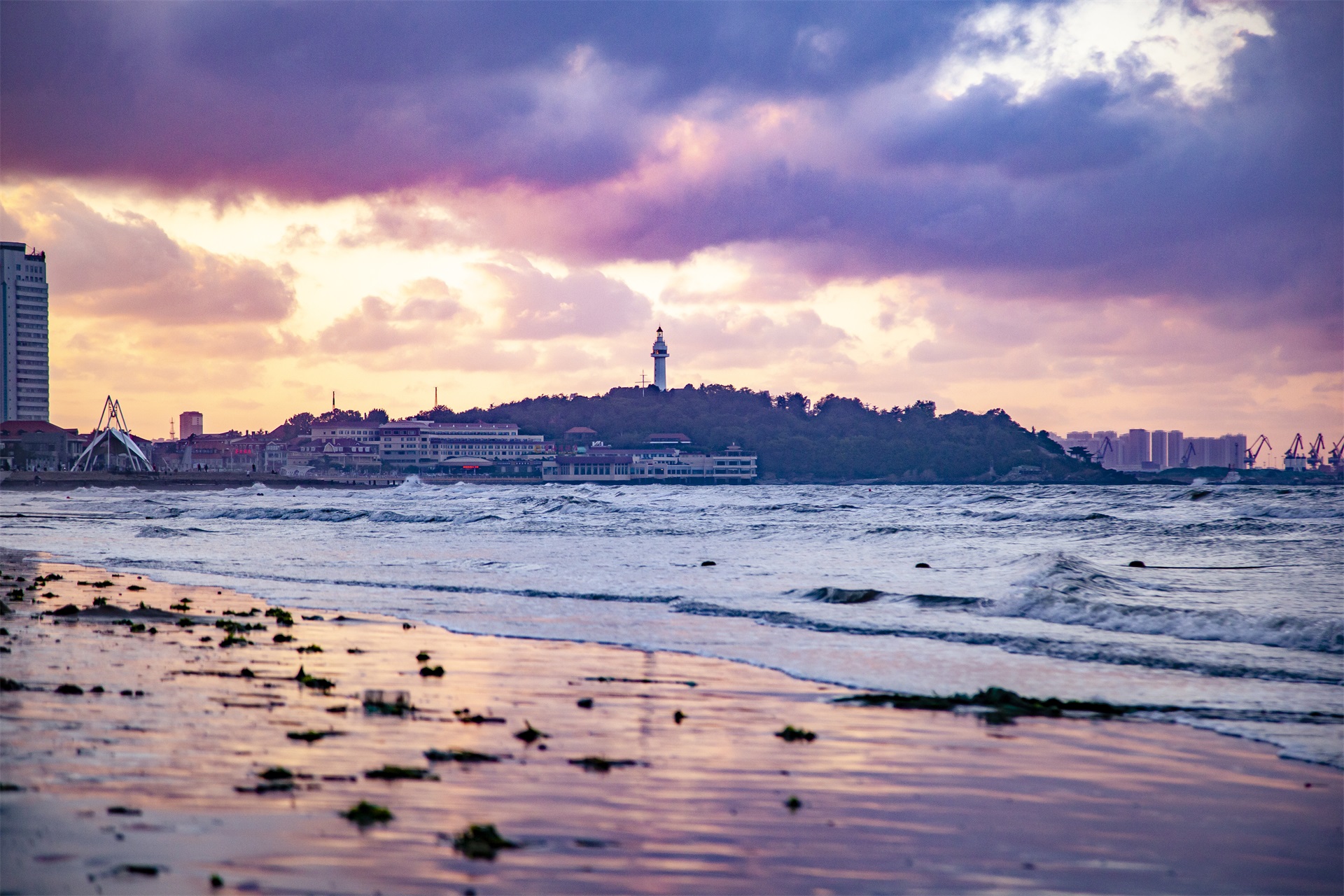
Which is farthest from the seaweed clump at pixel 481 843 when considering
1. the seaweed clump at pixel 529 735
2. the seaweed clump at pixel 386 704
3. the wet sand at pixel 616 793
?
the seaweed clump at pixel 386 704

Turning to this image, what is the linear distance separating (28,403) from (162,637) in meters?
207

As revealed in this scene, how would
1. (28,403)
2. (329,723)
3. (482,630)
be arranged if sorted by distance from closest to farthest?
(329,723) < (482,630) < (28,403)

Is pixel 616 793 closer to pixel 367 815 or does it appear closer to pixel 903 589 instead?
pixel 367 815

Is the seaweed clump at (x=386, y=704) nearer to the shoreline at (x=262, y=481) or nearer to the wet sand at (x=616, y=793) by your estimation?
the wet sand at (x=616, y=793)

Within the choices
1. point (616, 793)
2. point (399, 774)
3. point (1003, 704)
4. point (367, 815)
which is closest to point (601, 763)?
point (616, 793)

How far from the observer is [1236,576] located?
73.8 feet

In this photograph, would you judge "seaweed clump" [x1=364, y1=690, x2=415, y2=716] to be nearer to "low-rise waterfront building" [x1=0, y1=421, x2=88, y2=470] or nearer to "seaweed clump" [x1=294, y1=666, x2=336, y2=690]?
"seaweed clump" [x1=294, y1=666, x2=336, y2=690]

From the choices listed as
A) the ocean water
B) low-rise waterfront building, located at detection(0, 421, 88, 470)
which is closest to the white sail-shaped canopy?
low-rise waterfront building, located at detection(0, 421, 88, 470)

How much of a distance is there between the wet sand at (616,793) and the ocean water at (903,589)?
1.86 m

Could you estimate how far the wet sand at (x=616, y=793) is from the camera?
216 inches

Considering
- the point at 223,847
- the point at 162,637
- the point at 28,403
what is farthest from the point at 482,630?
the point at 28,403

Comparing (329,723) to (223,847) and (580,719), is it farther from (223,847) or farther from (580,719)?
(223,847)

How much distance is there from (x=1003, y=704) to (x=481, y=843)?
20.0 feet

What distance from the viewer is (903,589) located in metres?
21.0
